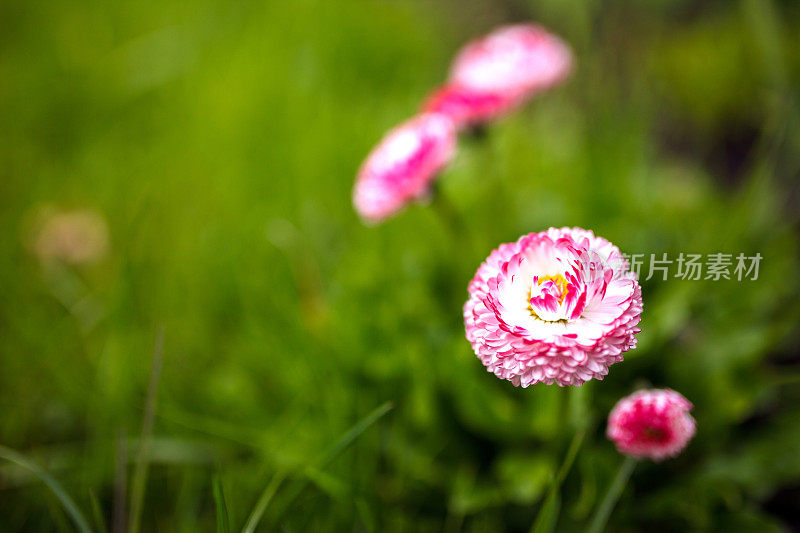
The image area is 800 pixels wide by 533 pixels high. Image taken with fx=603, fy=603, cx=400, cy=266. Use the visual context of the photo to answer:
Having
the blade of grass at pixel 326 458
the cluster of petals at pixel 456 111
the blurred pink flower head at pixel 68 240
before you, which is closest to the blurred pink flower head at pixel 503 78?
the cluster of petals at pixel 456 111

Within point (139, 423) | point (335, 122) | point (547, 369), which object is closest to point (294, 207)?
point (335, 122)

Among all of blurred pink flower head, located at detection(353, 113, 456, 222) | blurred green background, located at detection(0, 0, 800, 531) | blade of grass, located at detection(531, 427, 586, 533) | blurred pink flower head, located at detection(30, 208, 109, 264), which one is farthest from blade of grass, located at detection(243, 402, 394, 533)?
blurred pink flower head, located at detection(30, 208, 109, 264)

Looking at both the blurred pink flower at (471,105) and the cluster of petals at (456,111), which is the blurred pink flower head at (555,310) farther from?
the blurred pink flower at (471,105)

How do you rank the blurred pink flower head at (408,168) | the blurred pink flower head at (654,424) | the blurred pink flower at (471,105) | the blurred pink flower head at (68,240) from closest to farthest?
the blurred pink flower head at (654,424) < the blurred pink flower head at (408,168) < the blurred pink flower at (471,105) < the blurred pink flower head at (68,240)

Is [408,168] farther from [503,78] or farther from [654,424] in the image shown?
[654,424]

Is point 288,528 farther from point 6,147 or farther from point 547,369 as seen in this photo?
point 6,147

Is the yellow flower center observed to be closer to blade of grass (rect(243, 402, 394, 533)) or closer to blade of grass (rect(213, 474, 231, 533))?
blade of grass (rect(243, 402, 394, 533))

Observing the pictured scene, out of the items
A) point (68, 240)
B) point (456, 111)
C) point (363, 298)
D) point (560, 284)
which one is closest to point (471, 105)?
point (456, 111)

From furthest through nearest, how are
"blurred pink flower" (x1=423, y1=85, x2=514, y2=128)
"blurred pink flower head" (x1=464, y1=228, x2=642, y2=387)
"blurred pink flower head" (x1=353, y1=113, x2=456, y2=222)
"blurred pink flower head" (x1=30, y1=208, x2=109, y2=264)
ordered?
"blurred pink flower head" (x1=30, y1=208, x2=109, y2=264) → "blurred pink flower" (x1=423, y1=85, x2=514, y2=128) → "blurred pink flower head" (x1=353, y1=113, x2=456, y2=222) → "blurred pink flower head" (x1=464, y1=228, x2=642, y2=387)
